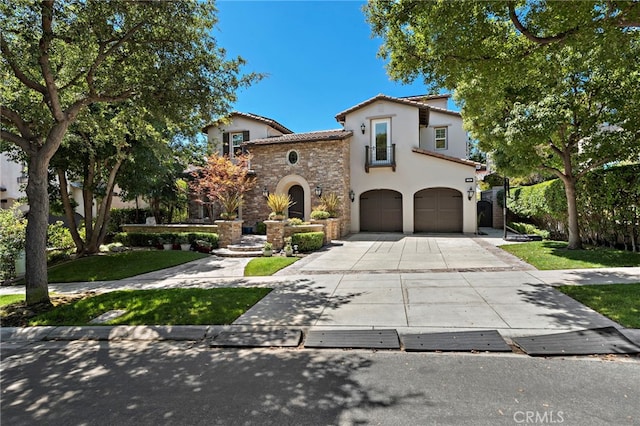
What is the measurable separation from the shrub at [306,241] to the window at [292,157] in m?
6.01

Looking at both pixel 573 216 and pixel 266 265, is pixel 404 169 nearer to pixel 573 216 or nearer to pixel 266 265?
pixel 573 216

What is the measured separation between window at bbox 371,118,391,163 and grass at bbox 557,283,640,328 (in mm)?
12680

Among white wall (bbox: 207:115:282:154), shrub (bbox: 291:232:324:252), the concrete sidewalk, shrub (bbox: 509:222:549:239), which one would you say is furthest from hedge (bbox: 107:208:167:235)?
shrub (bbox: 509:222:549:239)

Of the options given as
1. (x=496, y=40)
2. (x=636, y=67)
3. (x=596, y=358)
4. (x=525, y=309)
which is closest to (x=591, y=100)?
(x=636, y=67)

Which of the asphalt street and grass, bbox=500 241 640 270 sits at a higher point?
grass, bbox=500 241 640 270

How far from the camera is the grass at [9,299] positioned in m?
6.97

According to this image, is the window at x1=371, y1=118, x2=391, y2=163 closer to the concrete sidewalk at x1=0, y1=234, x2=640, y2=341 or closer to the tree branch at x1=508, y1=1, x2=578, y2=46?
the concrete sidewalk at x1=0, y1=234, x2=640, y2=341

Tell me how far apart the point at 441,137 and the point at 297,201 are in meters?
10.3

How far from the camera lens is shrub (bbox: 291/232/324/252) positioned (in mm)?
12477

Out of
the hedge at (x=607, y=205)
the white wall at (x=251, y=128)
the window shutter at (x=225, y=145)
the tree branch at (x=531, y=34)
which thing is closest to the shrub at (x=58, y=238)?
the white wall at (x=251, y=128)

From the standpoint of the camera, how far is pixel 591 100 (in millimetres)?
8977

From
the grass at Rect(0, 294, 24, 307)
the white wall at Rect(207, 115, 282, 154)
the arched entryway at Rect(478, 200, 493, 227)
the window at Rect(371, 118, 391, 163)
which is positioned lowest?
the grass at Rect(0, 294, 24, 307)

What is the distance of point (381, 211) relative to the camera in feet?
60.8

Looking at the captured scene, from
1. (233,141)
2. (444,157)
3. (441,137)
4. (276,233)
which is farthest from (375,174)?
(233,141)
